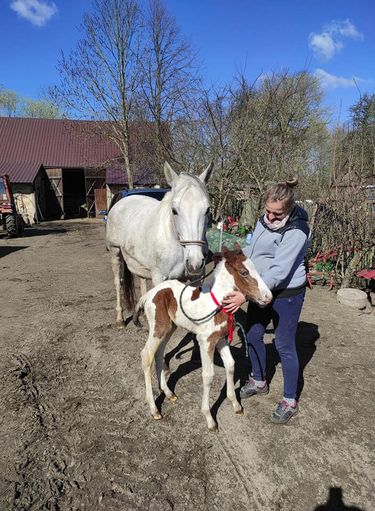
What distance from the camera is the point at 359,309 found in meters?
6.04

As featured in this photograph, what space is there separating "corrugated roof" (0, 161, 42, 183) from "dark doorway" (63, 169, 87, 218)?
3352mm

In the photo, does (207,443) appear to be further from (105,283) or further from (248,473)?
(105,283)

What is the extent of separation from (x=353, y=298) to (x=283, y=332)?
13.1 ft

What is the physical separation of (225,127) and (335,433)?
9538mm

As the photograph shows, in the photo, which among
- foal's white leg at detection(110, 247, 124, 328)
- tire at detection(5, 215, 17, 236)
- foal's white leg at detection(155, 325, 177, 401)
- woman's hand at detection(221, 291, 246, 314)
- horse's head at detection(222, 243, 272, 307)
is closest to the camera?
horse's head at detection(222, 243, 272, 307)

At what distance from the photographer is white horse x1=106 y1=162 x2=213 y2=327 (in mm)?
3109

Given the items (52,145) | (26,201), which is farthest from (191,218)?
(52,145)

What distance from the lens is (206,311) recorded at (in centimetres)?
281

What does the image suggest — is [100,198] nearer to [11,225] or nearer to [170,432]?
[11,225]

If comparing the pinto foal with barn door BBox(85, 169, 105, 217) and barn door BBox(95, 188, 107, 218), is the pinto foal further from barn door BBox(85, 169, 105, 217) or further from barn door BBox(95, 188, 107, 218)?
barn door BBox(85, 169, 105, 217)

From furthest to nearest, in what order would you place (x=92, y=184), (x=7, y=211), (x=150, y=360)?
(x=92, y=184) < (x=7, y=211) < (x=150, y=360)

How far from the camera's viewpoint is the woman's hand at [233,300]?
2674 millimetres

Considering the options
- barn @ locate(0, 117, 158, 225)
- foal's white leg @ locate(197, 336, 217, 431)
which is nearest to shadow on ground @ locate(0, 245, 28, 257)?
barn @ locate(0, 117, 158, 225)

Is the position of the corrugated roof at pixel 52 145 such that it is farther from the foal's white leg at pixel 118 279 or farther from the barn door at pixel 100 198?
the foal's white leg at pixel 118 279
